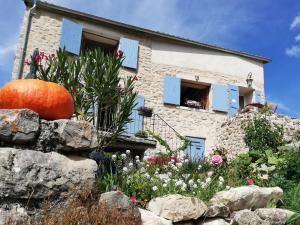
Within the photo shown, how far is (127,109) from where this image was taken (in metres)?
6.02

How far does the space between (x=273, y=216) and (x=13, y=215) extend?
10.3ft

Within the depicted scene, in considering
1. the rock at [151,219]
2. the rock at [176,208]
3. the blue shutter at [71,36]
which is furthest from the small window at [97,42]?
the rock at [151,219]

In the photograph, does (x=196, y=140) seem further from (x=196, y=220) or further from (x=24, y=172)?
(x=24, y=172)

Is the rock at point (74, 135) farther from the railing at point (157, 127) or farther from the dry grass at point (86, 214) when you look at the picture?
the railing at point (157, 127)

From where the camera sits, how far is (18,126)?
2939 mm

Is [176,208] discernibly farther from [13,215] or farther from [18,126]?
[18,126]

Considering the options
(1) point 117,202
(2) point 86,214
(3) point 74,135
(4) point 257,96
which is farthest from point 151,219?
(4) point 257,96

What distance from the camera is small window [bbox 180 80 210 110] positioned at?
15.5 meters

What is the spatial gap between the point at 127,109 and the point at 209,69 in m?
10.5

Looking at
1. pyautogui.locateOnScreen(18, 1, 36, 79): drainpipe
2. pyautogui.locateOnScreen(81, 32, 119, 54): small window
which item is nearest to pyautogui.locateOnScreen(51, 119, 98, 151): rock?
pyautogui.locateOnScreen(18, 1, 36, 79): drainpipe

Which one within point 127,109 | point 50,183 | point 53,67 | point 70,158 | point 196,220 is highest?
point 53,67

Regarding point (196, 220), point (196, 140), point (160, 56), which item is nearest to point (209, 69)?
point (160, 56)

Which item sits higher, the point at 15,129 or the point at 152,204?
the point at 15,129

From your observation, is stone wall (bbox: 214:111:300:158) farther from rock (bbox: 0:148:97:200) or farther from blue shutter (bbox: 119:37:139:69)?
rock (bbox: 0:148:97:200)
